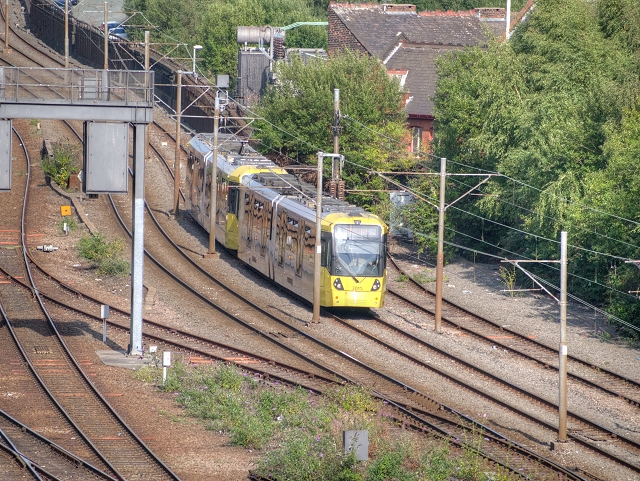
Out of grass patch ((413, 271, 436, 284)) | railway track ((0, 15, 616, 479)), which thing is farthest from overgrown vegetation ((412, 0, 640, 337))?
railway track ((0, 15, 616, 479))

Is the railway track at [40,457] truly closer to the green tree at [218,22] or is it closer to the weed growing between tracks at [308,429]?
the weed growing between tracks at [308,429]

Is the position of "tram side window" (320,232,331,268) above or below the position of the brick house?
below

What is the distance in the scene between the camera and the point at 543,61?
3641cm

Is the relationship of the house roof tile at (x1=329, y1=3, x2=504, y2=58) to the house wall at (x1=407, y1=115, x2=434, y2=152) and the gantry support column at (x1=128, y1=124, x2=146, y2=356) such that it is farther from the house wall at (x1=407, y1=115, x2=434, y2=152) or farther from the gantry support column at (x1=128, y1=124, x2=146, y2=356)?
the gantry support column at (x1=128, y1=124, x2=146, y2=356)

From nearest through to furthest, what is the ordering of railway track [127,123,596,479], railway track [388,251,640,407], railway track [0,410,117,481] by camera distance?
railway track [0,410,117,481] < railway track [127,123,596,479] < railway track [388,251,640,407]

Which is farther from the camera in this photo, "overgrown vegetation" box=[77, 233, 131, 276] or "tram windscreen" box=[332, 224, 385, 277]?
"overgrown vegetation" box=[77, 233, 131, 276]

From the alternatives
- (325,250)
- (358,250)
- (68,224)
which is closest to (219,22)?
(68,224)

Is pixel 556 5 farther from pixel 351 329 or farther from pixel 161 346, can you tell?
pixel 161 346

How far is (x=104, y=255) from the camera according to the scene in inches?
1302

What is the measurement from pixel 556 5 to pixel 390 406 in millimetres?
22105

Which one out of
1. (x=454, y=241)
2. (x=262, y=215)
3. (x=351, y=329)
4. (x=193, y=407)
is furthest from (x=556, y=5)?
(x=193, y=407)

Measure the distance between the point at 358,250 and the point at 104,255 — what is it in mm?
10089

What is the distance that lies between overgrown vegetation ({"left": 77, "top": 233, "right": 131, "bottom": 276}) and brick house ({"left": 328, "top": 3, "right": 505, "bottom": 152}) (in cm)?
1560

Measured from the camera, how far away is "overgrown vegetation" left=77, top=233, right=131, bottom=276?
32156 millimetres
